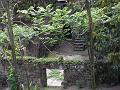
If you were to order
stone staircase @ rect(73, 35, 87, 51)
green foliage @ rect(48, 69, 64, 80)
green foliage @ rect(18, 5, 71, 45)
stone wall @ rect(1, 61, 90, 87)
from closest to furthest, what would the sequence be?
green foliage @ rect(18, 5, 71, 45) < stone wall @ rect(1, 61, 90, 87) < green foliage @ rect(48, 69, 64, 80) < stone staircase @ rect(73, 35, 87, 51)

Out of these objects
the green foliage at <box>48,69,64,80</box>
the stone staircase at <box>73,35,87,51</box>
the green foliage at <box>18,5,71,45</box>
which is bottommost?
the green foliage at <box>48,69,64,80</box>

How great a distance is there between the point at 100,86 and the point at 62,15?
152 inches

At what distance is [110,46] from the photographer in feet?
45.1

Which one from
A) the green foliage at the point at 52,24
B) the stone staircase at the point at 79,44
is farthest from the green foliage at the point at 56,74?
the green foliage at the point at 52,24

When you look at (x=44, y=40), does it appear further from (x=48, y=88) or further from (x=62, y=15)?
(x=48, y=88)

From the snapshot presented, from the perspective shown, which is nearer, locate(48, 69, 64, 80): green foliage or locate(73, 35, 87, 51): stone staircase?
locate(48, 69, 64, 80): green foliage

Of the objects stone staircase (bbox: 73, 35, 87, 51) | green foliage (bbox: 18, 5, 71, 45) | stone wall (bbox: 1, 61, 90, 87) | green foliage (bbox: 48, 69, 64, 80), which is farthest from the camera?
stone staircase (bbox: 73, 35, 87, 51)

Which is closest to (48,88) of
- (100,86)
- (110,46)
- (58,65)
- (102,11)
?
(58,65)

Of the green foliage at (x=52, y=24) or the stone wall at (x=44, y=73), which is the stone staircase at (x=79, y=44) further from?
the green foliage at (x=52, y=24)

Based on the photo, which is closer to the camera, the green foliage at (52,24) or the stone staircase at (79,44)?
the green foliage at (52,24)

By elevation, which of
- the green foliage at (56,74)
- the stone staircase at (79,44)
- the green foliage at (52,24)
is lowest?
the green foliage at (56,74)

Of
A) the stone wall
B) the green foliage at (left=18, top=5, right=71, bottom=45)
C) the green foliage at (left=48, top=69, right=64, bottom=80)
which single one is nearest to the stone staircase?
the green foliage at (left=48, top=69, right=64, bottom=80)

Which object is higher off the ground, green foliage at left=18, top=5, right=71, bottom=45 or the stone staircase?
green foliage at left=18, top=5, right=71, bottom=45

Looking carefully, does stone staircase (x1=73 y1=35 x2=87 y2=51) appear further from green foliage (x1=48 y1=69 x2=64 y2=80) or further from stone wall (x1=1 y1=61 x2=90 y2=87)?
stone wall (x1=1 y1=61 x2=90 y2=87)
